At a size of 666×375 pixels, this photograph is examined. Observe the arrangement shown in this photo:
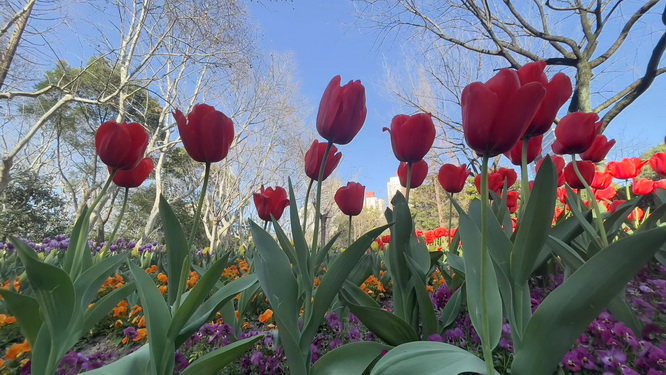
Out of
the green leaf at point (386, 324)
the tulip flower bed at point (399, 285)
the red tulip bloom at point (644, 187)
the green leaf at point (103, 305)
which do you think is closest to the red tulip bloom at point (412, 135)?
the tulip flower bed at point (399, 285)

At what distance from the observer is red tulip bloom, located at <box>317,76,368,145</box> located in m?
0.91

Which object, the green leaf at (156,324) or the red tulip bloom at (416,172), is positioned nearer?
the green leaf at (156,324)

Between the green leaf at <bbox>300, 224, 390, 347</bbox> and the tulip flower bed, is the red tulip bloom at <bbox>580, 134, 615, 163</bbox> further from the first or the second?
the green leaf at <bbox>300, 224, 390, 347</bbox>

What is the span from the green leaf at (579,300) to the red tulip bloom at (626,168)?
2123mm

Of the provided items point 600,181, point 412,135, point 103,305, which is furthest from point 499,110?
point 600,181

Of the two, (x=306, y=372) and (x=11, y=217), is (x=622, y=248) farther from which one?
(x=11, y=217)

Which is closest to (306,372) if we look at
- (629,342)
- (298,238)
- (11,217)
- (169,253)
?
(298,238)

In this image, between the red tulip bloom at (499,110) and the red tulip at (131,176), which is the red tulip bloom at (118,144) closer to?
the red tulip at (131,176)

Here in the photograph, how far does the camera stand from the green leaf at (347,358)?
76 cm

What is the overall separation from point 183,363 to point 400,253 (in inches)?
26.8

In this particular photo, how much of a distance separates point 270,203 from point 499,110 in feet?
2.83

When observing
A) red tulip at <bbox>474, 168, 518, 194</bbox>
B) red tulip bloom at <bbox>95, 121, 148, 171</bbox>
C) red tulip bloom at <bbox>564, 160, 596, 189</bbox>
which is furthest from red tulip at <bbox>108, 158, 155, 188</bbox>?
red tulip bloom at <bbox>564, 160, 596, 189</bbox>

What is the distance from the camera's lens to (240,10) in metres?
8.27

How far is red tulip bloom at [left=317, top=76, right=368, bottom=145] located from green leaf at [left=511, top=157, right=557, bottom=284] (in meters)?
0.48
